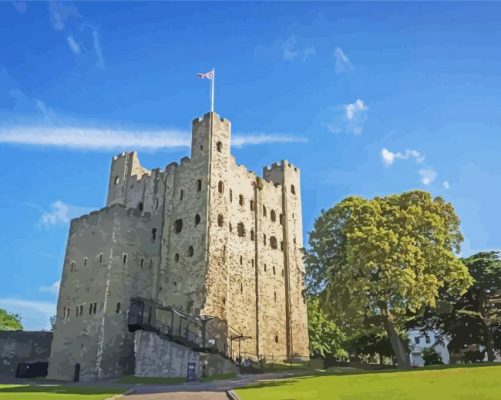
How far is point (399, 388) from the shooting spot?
2005 cm

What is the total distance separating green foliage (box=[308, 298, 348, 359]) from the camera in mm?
56375

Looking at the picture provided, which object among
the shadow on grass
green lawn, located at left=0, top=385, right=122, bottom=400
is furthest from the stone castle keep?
green lawn, located at left=0, top=385, right=122, bottom=400

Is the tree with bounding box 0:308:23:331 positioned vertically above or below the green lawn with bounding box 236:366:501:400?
above

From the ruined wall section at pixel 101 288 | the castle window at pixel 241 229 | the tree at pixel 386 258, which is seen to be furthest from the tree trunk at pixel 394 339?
the ruined wall section at pixel 101 288

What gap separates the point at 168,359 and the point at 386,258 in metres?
17.8

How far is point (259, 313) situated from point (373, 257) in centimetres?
1930

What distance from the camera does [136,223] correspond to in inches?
1909

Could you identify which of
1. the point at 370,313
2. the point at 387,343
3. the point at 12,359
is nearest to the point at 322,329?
the point at 387,343

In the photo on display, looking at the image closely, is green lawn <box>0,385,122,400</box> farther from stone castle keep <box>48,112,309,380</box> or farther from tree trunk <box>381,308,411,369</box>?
tree trunk <box>381,308,411,369</box>

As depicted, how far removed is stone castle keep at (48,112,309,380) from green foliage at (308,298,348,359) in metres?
5.35

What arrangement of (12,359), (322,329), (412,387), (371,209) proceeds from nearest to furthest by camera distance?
1. (412,387)
2. (371,209)
3. (12,359)
4. (322,329)

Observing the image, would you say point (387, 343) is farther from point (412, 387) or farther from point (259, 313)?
point (412, 387)

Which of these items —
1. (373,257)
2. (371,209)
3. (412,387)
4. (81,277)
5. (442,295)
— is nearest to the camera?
(412,387)

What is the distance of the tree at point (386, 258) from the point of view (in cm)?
3095
